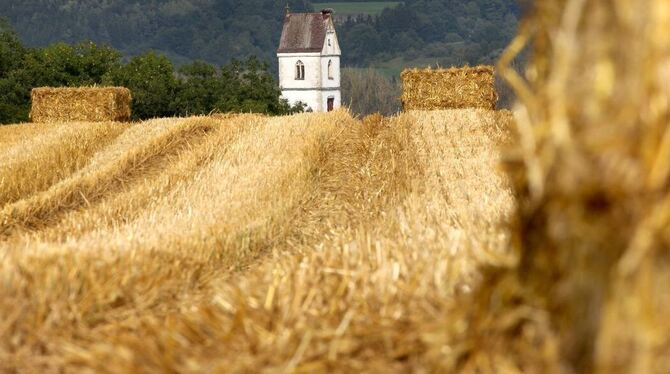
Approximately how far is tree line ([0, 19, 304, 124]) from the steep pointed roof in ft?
141

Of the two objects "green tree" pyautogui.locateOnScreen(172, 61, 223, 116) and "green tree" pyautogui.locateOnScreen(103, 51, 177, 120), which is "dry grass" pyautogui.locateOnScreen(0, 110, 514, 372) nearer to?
"green tree" pyautogui.locateOnScreen(103, 51, 177, 120)

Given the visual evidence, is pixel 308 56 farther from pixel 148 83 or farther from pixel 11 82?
pixel 11 82

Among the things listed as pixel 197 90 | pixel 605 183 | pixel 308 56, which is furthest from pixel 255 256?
pixel 308 56

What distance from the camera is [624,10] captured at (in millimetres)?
3281

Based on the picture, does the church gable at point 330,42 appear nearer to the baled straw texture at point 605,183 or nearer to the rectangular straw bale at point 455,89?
the rectangular straw bale at point 455,89

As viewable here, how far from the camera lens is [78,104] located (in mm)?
24172

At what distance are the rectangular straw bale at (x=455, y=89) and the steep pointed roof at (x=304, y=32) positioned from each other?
330 ft

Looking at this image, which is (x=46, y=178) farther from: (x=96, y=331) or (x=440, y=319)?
(x=440, y=319)

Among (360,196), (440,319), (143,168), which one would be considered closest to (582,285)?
(440,319)

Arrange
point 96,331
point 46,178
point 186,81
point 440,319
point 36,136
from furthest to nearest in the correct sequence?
point 186,81 → point 36,136 → point 46,178 → point 96,331 → point 440,319

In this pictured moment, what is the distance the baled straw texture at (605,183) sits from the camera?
3.25 metres

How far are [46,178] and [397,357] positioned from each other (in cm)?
1137

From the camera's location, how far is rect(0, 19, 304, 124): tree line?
57.5 metres

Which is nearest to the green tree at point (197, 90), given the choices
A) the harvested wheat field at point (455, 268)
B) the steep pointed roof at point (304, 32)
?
the steep pointed roof at point (304, 32)
